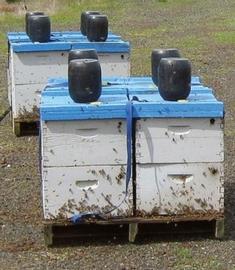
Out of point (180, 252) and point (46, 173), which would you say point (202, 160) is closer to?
point (180, 252)

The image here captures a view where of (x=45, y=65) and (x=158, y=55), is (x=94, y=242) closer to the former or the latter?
(x=158, y=55)

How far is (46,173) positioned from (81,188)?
0.26 metres

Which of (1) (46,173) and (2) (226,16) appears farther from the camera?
(2) (226,16)

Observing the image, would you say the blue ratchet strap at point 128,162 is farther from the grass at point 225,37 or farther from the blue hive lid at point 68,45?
the grass at point 225,37

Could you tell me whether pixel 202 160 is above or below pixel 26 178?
above

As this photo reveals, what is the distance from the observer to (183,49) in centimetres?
1620

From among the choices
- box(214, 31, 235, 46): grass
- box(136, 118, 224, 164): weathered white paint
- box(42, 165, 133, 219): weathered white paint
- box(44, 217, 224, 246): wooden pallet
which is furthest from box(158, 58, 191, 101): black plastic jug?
box(214, 31, 235, 46): grass

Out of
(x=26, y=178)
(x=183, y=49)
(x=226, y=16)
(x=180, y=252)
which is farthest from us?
(x=226, y=16)

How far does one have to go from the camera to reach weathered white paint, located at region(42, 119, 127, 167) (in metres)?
5.38

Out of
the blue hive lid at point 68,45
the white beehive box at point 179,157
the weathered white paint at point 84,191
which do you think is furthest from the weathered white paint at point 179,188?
the blue hive lid at point 68,45

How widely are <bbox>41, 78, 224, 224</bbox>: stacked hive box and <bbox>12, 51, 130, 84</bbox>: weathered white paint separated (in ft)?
11.1

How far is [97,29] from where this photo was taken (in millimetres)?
9156

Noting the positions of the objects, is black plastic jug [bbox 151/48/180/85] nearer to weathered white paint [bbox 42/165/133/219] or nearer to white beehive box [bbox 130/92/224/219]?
white beehive box [bbox 130/92/224/219]

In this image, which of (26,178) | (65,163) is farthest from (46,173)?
(26,178)
